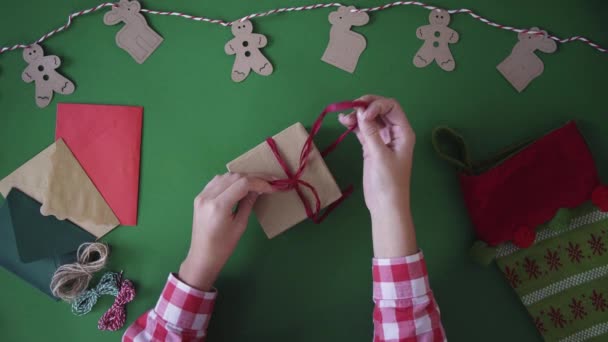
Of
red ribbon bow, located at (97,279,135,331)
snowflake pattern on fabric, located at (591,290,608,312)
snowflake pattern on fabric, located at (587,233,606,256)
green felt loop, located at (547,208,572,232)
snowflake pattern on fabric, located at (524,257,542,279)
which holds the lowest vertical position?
red ribbon bow, located at (97,279,135,331)

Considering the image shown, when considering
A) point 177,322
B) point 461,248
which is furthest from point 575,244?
point 177,322

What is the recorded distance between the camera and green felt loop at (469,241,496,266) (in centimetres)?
96

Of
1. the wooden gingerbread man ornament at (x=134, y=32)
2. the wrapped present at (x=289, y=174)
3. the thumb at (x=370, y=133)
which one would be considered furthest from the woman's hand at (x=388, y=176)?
the wooden gingerbread man ornament at (x=134, y=32)

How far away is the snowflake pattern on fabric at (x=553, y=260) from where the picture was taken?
0.96 m

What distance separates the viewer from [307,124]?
3.32 feet

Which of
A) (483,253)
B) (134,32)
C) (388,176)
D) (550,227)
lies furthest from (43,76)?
(550,227)

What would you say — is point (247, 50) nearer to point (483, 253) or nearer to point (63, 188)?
point (63, 188)

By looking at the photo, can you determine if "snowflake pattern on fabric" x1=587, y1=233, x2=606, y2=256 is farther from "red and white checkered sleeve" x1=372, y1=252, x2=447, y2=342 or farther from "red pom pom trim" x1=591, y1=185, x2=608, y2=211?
"red and white checkered sleeve" x1=372, y1=252, x2=447, y2=342

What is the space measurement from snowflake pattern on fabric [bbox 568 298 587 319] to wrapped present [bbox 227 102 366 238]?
2.19ft

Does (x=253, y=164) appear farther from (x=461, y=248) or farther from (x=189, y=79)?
(x=461, y=248)

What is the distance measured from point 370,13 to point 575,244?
80 centimetres

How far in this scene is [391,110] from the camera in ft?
2.79

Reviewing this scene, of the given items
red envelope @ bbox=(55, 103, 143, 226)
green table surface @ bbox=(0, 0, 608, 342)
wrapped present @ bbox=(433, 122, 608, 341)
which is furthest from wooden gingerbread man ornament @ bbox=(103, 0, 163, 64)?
wrapped present @ bbox=(433, 122, 608, 341)

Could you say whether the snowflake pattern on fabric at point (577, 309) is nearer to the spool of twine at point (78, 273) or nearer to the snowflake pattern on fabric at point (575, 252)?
the snowflake pattern on fabric at point (575, 252)
